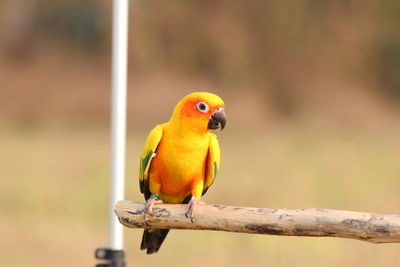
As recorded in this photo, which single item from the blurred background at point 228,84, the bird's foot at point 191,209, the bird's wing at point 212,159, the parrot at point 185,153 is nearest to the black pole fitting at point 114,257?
the parrot at point 185,153

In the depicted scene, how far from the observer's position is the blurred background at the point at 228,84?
7.59 metres

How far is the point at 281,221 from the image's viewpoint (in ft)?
6.56

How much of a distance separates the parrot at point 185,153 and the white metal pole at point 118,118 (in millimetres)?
790

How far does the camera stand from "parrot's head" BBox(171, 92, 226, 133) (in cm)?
218

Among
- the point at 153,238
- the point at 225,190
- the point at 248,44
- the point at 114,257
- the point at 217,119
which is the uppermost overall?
the point at 248,44

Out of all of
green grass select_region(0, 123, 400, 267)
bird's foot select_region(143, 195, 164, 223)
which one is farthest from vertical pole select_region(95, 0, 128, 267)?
green grass select_region(0, 123, 400, 267)

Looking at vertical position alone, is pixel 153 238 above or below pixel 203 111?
below

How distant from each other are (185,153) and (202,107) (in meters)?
0.17

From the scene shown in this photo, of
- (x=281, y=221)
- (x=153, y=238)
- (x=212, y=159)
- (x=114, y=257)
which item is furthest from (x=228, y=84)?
(x=281, y=221)

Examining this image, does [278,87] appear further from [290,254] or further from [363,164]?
[290,254]

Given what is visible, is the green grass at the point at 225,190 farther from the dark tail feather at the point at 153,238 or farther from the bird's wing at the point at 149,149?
the bird's wing at the point at 149,149

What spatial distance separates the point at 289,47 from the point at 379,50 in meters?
1.55

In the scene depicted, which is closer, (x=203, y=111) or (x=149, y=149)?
(x=203, y=111)

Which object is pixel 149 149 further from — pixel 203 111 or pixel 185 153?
pixel 203 111
